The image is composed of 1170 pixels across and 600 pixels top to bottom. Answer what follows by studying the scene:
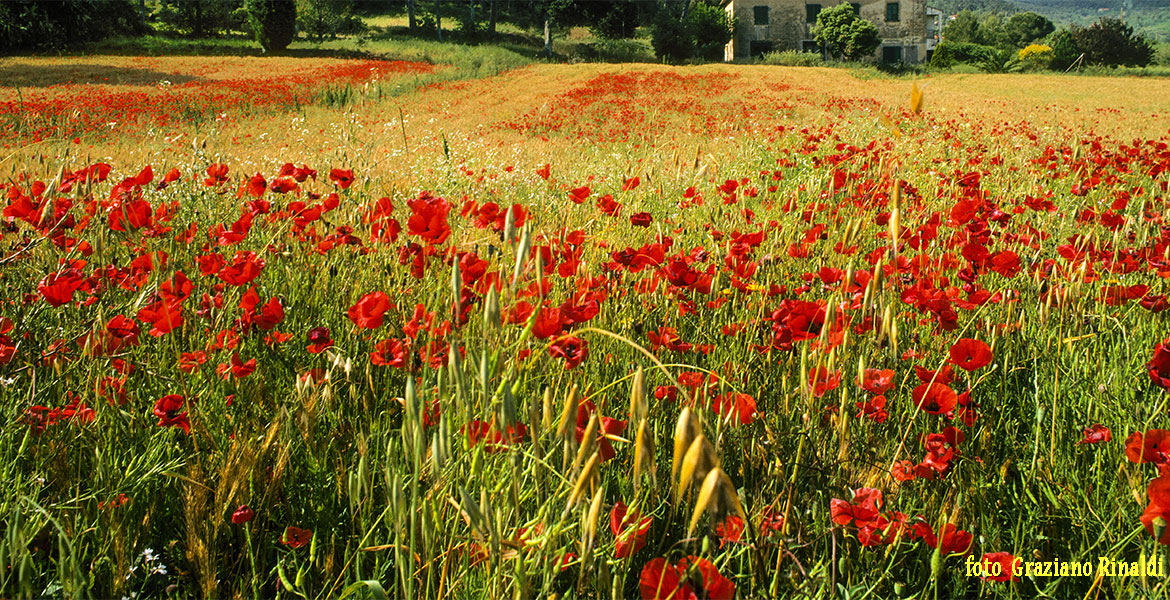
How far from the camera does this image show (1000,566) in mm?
958

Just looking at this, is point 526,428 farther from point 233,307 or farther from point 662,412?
point 233,307

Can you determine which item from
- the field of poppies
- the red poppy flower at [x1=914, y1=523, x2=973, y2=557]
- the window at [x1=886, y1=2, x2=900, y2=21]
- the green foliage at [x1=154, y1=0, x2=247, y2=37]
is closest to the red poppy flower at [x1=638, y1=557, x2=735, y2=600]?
the field of poppies

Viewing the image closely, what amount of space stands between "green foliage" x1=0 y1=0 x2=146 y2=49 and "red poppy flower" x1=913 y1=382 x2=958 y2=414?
36727 mm

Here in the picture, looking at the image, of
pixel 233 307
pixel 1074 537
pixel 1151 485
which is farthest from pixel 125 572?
pixel 1074 537

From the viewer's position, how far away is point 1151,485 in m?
0.75

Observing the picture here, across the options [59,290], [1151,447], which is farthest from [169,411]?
[1151,447]

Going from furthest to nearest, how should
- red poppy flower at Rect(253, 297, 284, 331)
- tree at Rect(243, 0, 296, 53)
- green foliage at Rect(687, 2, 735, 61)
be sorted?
1. green foliage at Rect(687, 2, 735, 61)
2. tree at Rect(243, 0, 296, 53)
3. red poppy flower at Rect(253, 297, 284, 331)

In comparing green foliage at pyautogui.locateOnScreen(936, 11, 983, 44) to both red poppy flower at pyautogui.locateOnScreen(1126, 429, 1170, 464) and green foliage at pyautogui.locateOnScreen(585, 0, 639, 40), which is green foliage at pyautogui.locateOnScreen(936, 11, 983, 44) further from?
red poppy flower at pyautogui.locateOnScreen(1126, 429, 1170, 464)

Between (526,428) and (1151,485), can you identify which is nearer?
(1151,485)

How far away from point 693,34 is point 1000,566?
42.9m

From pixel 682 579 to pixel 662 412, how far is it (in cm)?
64

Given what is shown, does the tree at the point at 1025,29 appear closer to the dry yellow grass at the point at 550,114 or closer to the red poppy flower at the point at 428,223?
the dry yellow grass at the point at 550,114

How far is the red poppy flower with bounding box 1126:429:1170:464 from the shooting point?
35.4 inches

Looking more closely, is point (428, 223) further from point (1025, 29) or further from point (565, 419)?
point (1025, 29)
